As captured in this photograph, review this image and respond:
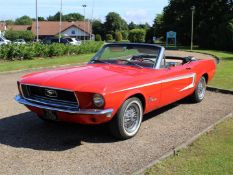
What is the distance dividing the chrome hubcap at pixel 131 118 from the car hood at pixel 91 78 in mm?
412

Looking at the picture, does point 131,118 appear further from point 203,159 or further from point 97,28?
point 97,28

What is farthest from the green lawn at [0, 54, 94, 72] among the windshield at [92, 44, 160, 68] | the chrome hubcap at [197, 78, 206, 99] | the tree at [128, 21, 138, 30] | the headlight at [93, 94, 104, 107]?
the tree at [128, 21, 138, 30]

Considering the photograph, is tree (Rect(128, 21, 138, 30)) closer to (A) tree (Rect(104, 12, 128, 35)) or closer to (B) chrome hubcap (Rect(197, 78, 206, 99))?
(A) tree (Rect(104, 12, 128, 35))

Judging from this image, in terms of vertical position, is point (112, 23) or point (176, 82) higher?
point (112, 23)

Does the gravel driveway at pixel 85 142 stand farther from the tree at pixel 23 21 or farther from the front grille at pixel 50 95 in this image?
the tree at pixel 23 21

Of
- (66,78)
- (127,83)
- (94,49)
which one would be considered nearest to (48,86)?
(66,78)

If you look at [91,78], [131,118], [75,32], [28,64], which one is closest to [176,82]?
[131,118]

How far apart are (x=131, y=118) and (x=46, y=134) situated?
4.55 feet

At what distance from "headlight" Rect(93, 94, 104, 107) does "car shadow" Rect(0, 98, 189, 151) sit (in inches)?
27.4

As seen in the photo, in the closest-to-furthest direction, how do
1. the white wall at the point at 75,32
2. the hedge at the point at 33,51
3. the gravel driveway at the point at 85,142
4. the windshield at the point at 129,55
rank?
1. the gravel driveway at the point at 85,142
2. the windshield at the point at 129,55
3. the hedge at the point at 33,51
4. the white wall at the point at 75,32

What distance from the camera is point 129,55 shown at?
24.6 ft

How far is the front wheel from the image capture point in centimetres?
582

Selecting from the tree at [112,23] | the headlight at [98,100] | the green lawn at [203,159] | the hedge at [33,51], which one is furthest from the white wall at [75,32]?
the headlight at [98,100]

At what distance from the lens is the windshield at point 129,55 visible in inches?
281
